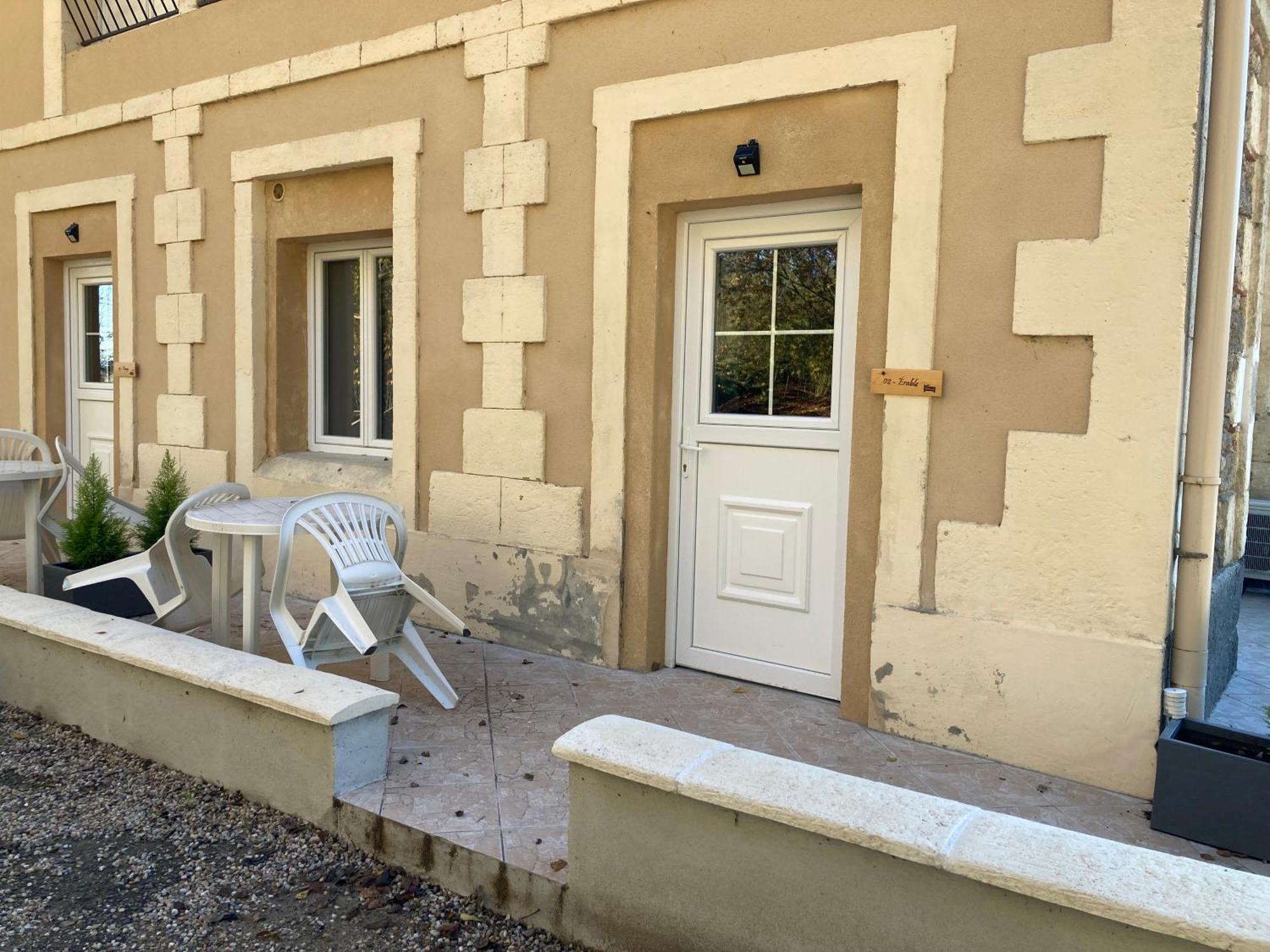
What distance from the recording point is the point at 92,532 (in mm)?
5328

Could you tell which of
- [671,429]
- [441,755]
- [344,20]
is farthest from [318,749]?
[344,20]

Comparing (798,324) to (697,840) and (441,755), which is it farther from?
(697,840)

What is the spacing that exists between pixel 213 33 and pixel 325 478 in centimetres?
297

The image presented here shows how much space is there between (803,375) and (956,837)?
2629 mm

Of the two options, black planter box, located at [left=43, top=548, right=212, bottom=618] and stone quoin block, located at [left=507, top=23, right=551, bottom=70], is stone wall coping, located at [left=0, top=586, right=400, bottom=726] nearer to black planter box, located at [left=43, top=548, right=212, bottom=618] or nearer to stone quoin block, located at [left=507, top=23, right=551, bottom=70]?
black planter box, located at [left=43, top=548, right=212, bottom=618]

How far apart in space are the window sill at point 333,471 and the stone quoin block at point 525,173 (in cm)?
178

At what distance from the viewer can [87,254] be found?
24.4 ft

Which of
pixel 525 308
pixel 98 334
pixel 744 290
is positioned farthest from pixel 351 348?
pixel 744 290

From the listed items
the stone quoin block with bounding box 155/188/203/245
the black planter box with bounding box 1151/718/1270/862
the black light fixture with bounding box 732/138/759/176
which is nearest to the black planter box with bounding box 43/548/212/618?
the stone quoin block with bounding box 155/188/203/245

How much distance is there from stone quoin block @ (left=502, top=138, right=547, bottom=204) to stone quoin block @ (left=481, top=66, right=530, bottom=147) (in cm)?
2

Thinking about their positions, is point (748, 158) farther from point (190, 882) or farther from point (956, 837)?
point (190, 882)

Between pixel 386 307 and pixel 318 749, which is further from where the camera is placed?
pixel 386 307

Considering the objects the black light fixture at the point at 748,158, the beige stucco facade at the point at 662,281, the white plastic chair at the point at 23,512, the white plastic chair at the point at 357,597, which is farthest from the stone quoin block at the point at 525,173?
the white plastic chair at the point at 23,512

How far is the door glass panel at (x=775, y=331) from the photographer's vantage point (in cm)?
432
